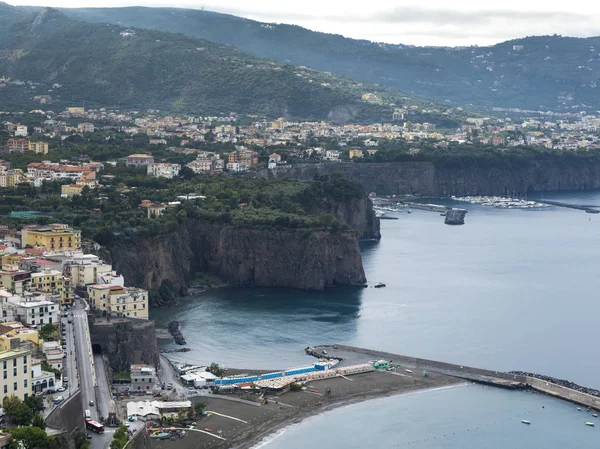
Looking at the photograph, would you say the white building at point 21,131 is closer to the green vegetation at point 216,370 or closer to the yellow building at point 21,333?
the green vegetation at point 216,370

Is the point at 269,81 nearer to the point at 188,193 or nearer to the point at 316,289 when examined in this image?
the point at 188,193

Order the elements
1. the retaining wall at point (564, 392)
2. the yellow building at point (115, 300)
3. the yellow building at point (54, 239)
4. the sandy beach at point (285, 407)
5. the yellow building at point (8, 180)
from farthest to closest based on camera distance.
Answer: the yellow building at point (8, 180) < the yellow building at point (54, 239) < the yellow building at point (115, 300) < the retaining wall at point (564, 392) < the sandy beach at point (285, 407)

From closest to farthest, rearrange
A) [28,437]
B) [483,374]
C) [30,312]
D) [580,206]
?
[28,437], [30,312], [483,374], [580,206]

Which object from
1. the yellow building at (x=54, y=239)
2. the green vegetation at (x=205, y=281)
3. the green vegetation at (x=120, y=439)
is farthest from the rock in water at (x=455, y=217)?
the green vegetation at (x=120, y=439)

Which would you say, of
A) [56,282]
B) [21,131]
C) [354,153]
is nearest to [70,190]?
[56,282]

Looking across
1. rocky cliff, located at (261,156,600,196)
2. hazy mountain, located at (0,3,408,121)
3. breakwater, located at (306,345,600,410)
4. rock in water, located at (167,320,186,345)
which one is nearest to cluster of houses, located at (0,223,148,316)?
rock in water, located at (167,320,186,345)

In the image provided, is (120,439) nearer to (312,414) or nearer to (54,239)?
(312,414)

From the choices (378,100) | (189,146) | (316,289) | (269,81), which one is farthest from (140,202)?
(378,100)
